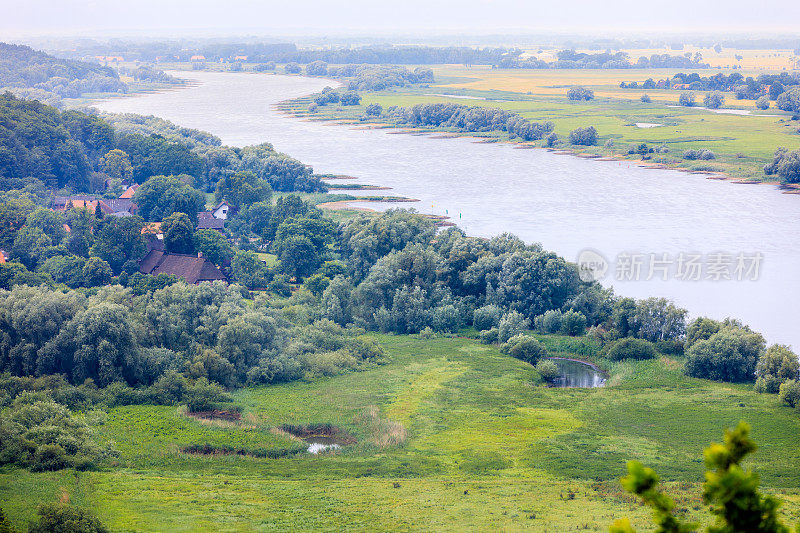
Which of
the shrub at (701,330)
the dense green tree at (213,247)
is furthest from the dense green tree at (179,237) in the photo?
the shrub at (701,330)

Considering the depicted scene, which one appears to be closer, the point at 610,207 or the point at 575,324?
the point at 575,324

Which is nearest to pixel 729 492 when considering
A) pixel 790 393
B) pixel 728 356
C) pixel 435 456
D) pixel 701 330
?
pixel 435 456

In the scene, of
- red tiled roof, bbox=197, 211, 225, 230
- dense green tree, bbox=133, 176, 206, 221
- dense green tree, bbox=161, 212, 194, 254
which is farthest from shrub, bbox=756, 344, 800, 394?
dense green tree, bbox=133, 176, 206, 221

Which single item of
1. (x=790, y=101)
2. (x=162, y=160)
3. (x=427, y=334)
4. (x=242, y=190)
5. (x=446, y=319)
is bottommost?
(x=427, y=334)

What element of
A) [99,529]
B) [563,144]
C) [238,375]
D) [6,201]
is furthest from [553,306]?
[563,144]

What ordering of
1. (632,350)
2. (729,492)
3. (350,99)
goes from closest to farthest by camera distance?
(729,492) < (632,350) < (350,99)

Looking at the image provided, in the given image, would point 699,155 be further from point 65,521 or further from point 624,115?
point 65,521

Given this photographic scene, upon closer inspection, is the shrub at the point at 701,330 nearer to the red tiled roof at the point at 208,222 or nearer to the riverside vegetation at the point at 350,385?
the riverside vegetation at the point at 350,385
